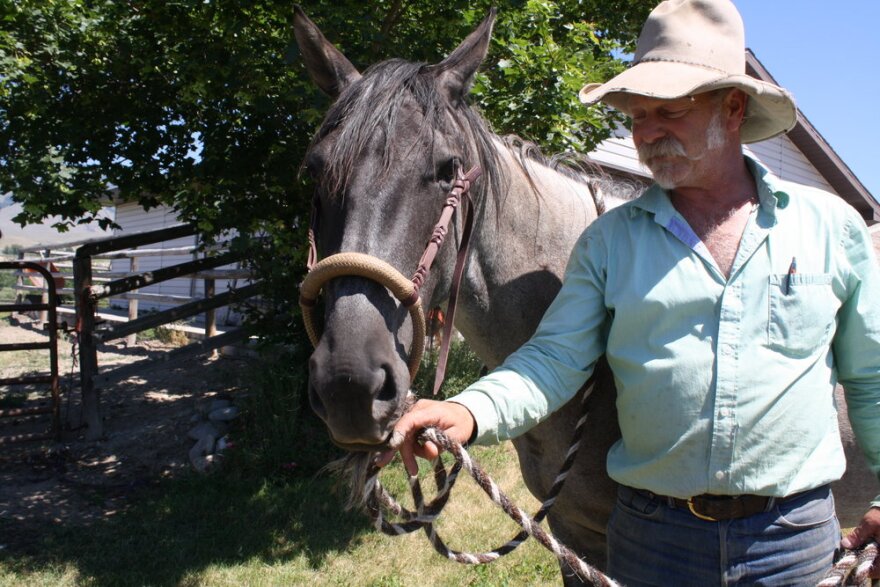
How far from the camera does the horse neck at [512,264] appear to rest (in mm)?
2158

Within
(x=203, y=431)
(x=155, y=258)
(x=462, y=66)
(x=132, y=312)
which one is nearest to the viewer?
(x=462, y=66)

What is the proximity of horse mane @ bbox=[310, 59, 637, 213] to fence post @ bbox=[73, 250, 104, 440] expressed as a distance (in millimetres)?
5808

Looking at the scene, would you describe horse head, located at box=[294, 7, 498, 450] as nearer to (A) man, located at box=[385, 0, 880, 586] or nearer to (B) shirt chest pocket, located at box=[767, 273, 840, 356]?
(A) man, located at box=[385, 0, 880, 586]

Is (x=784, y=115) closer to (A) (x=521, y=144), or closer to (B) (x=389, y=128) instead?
(A) (x=521, y=144)

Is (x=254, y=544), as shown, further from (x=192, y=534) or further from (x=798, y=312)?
(x=798, y=312)

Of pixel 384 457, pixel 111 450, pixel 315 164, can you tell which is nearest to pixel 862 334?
pixel 384 457

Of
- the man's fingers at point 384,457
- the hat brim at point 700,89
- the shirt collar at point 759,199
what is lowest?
the man's fingers at point 384,457

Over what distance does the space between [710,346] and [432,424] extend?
725 millimetres

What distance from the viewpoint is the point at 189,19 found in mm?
4590

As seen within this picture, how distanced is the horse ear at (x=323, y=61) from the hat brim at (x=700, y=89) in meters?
0.86

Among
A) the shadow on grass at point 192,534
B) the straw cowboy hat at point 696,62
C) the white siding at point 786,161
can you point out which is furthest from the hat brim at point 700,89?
the white siding at point 786,161

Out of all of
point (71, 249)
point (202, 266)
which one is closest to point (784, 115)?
point (202, 266)

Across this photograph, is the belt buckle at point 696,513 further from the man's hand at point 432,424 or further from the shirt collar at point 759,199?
the shirt collar at point 759,199

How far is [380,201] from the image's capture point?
5.65ft
